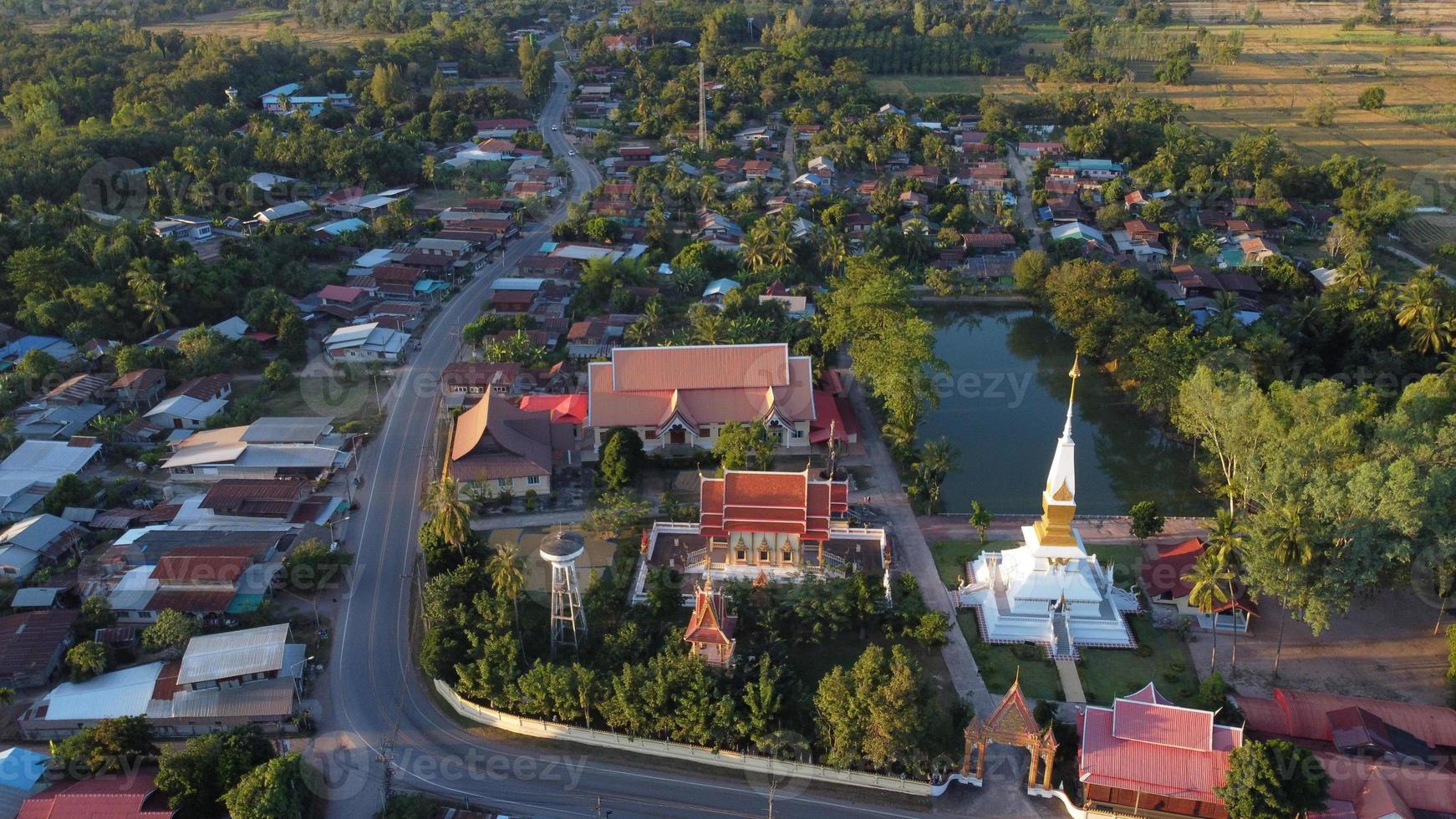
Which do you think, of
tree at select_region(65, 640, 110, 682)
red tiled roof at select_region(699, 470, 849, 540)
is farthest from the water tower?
tree at select_region(65, 640, 110, 682)

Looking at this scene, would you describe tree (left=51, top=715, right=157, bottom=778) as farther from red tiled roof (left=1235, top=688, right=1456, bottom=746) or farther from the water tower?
red tiled roof (left=1235, top=688, right=1456, bottom=746)

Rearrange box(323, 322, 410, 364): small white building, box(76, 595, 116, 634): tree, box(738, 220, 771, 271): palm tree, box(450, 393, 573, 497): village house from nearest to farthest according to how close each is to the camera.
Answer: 1. box(76, 595, 116, 634): tree
2. box(450, 393, 573, 497): village house
3. box(323, 322, 410, 364): small white building
4. box(738, 220, 771, 271): palm tree

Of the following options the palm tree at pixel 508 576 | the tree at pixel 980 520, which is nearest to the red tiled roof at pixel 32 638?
the palm tree at pixel 508 576

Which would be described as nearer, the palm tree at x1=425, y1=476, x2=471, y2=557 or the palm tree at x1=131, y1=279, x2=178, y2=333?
the palm tree at x1=425, y1=476, x2=471, y2=557

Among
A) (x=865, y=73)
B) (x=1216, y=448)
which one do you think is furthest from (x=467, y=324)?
(x=865, y=73)

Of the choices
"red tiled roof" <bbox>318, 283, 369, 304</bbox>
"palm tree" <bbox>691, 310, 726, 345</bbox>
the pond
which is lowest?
the pond

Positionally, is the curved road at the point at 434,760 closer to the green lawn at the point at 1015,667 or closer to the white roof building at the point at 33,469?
the green lawn at the point at 1015,667

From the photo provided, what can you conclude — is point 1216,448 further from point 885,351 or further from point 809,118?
point 809,118
